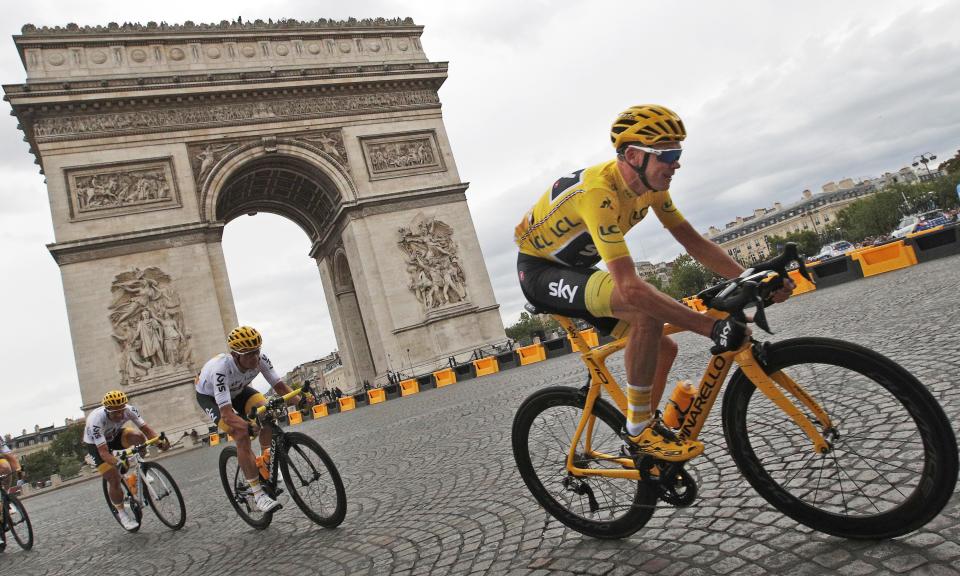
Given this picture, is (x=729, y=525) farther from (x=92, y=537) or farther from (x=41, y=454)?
(x=41, y=454)

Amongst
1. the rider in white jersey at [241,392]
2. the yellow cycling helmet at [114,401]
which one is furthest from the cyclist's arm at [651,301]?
the yellow cycling helmet at [114,401]

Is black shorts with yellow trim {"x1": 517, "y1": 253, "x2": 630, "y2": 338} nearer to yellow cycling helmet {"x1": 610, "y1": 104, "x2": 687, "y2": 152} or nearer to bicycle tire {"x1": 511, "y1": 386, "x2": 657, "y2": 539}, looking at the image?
bicycle tire {"x1": 511, "y1": 386, "x2": 657, "y2": 539}

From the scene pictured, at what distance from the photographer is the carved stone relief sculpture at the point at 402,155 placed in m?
24.8

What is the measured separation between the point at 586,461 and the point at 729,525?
24.9 inches

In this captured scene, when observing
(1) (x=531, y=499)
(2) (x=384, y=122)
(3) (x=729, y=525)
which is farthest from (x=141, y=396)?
(3) (x=729, y=525)

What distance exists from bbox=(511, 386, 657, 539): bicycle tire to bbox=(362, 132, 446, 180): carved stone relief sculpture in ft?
73.5

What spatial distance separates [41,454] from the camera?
224 feet

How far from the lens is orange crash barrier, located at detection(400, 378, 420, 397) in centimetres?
2064

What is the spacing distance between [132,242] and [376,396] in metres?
9.42

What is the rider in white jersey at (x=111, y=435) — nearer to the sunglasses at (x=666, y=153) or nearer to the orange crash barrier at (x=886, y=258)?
the sunglasses at (x=666, y=153)

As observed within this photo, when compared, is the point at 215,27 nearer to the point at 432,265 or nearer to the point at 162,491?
the point at 432,265

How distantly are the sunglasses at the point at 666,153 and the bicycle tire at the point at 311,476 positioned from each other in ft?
9.38

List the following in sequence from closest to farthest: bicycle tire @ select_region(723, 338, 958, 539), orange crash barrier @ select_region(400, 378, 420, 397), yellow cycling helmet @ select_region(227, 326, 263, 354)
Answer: bicycle tire @ select_region(723, 338, 958, 539) → yellow cycling helmet @ select_region(227, 326, 263, 354) → orange crash barrier @ select_region(400, 378, 420, 397)

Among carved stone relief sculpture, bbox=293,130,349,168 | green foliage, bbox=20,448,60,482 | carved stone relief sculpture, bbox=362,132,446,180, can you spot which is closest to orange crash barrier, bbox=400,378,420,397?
carved stone relief sculpture, bbox=362,132,446,180
